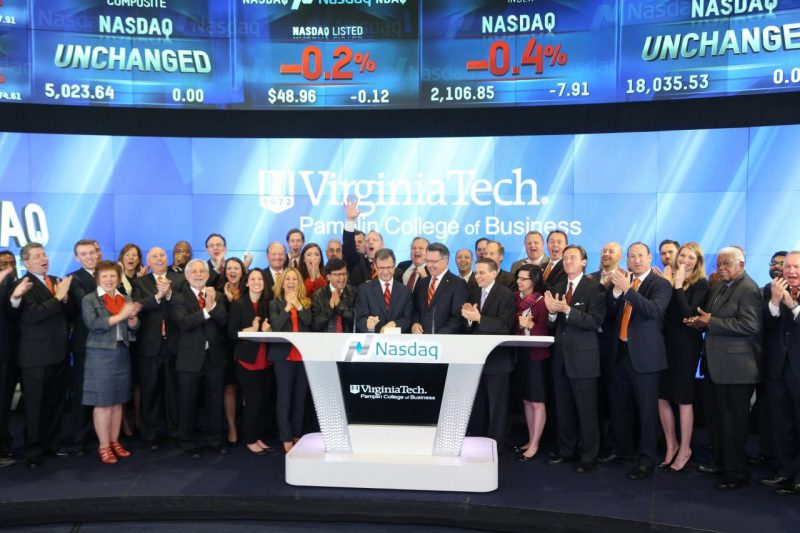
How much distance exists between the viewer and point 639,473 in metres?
4.77

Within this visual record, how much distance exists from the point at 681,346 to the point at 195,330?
353 cm

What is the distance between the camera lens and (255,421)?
17.5 ft

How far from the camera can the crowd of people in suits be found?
15.3ft

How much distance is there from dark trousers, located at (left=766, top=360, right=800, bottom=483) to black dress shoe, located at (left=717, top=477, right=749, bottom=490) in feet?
1.05

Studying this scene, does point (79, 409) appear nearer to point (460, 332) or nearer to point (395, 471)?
point (395, 471)

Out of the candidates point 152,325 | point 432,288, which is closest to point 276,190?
point 152,325

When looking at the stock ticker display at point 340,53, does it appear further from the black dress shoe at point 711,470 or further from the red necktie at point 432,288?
the black dress shoe at point 711,470

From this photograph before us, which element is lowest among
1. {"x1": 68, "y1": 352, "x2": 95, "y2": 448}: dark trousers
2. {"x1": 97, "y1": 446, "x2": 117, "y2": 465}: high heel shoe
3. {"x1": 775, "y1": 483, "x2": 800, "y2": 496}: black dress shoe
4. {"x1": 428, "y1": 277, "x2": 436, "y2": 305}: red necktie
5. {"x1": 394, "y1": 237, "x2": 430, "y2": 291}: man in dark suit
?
{"x1": 775, "y1": 483, "x2": 800, "y2": 496}: black dress shoe

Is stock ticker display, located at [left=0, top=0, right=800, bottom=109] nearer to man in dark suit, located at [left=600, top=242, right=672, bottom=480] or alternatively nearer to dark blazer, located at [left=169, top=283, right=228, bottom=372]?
man in dark suit, located at [left=600, top=242, right=672, bottom=480]

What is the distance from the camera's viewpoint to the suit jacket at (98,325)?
4.98m

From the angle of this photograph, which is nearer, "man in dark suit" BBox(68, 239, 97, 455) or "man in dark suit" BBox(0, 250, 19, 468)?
"man in dark suit" BBox(0, 250, 19, 468)

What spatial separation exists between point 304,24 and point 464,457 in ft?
17.5

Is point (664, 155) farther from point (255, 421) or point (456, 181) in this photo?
point (255, 421)

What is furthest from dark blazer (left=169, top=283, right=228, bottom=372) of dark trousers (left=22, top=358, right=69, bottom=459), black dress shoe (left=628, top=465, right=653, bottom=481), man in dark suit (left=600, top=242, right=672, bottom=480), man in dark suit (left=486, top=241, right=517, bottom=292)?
black dress shoe (left=628, top=465, right=653, bottom=481)
